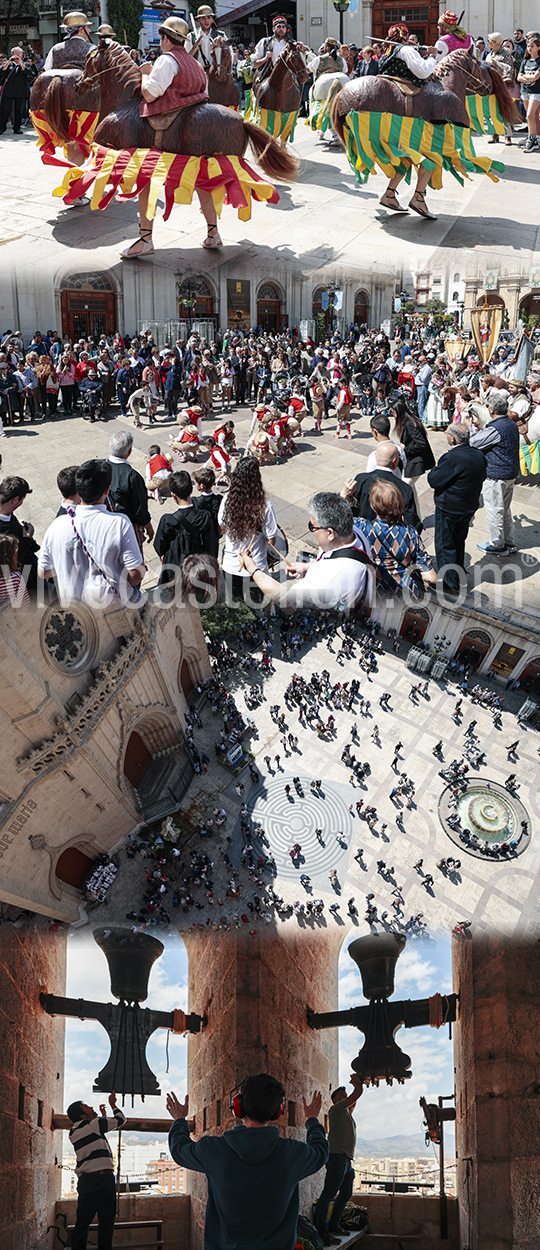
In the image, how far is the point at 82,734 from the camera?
4805mm

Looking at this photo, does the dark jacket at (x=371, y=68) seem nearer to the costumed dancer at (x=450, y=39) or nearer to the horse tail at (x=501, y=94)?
the costumed dancer at (x=450, y=39)

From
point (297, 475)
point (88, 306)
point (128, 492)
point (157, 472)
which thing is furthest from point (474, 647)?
point (88, 306)

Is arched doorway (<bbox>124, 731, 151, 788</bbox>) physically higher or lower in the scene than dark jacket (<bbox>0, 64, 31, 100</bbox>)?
lower

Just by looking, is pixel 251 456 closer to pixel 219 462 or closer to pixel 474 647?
pixel 219 462

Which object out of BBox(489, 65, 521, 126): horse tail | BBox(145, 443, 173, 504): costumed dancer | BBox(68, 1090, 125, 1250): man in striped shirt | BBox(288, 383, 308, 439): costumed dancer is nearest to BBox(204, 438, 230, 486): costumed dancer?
BBox(145, 443, 173, 504): costumed dancer

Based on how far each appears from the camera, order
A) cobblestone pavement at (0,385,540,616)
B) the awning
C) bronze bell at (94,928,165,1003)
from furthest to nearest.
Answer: the awning, bronze bell at (94,928,165,1003), cobblestone pavement at (0,385,540,616)

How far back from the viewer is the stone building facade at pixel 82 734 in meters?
4.05

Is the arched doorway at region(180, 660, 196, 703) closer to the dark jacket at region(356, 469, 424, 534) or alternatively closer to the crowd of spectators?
the crowd of spectators

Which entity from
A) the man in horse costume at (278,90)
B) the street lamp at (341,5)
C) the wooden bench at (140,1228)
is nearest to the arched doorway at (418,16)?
the street lamp at (341,5)

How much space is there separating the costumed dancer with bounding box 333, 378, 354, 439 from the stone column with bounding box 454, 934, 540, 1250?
12.7 ft

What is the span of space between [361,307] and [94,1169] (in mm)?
6370

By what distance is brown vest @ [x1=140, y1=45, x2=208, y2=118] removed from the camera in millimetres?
6078

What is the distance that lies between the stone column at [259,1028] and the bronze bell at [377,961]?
208mm

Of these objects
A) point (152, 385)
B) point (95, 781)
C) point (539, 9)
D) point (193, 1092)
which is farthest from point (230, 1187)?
point (539, 9)
